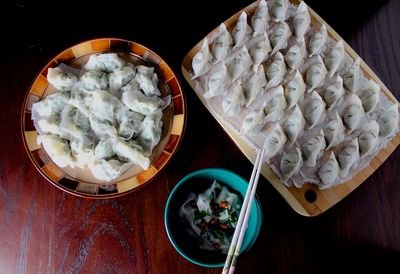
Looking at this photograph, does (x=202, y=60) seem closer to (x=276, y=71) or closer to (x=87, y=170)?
(x=276, y=71)

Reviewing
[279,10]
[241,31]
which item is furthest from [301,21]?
[241,31]

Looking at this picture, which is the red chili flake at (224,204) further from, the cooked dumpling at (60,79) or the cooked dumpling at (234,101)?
the cooked dumpling at (60,79)

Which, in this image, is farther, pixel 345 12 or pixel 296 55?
pixel 345 12

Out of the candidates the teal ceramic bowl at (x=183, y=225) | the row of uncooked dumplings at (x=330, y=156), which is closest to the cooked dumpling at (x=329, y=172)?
the row of uncooked dumplings at (x=330, y=156)

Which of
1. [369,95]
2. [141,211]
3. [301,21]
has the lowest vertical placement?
[141,211]

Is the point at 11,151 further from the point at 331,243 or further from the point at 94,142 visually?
the point at 331,243

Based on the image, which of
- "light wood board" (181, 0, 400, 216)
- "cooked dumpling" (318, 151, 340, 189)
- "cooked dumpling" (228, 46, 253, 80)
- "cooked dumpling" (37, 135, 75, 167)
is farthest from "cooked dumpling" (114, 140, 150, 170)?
"cooked dumpling" (318, 151, 340, 189)
